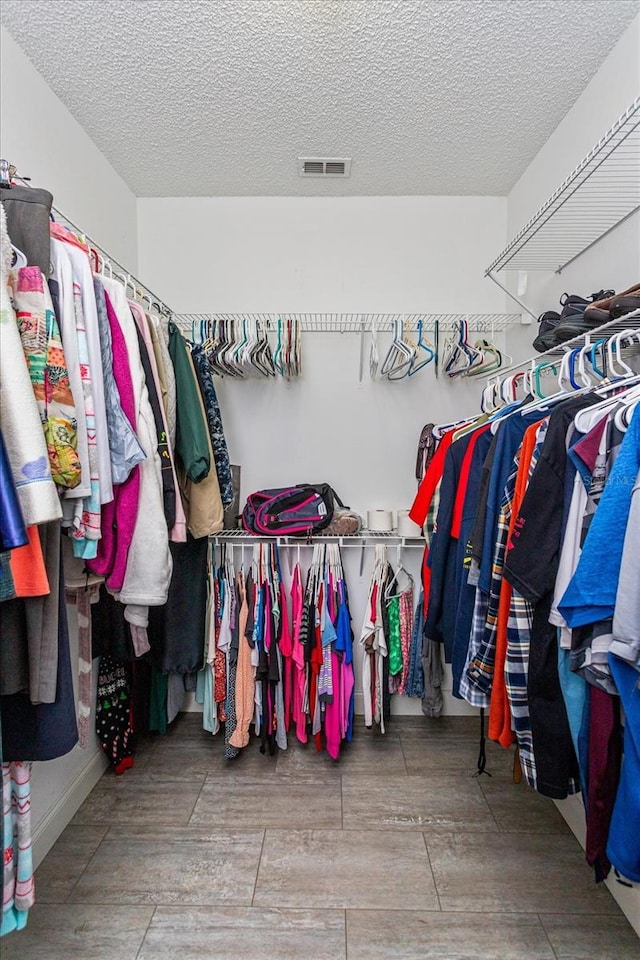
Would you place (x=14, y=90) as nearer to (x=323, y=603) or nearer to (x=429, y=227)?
(x=429, y=227)

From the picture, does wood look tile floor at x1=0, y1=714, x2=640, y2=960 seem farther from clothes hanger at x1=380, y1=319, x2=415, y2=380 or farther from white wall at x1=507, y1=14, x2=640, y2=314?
white wall at x1=507, y1=14, x2=640, y2=314

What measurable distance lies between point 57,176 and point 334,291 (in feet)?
4.12

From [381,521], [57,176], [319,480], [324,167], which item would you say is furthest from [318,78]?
[381,521]

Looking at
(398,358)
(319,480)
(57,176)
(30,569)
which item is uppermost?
(57,176)

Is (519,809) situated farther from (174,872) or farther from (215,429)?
(215,429)

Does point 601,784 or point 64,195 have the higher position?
point 64,195

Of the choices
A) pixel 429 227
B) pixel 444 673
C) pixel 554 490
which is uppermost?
pixel 429 227

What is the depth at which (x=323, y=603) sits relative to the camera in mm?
2148

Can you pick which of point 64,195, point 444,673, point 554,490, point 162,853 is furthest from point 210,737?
point 64,195

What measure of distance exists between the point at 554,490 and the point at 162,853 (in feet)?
5.52

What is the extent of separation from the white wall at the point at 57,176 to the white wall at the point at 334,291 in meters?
0.39

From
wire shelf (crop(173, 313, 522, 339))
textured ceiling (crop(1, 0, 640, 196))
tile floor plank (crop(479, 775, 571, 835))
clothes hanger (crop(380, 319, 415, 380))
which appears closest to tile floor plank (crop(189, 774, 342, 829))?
tile floor plank (crop(479, 775, 571, 835))

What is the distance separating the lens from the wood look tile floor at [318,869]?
4.35 feet

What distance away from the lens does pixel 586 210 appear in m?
1.72
